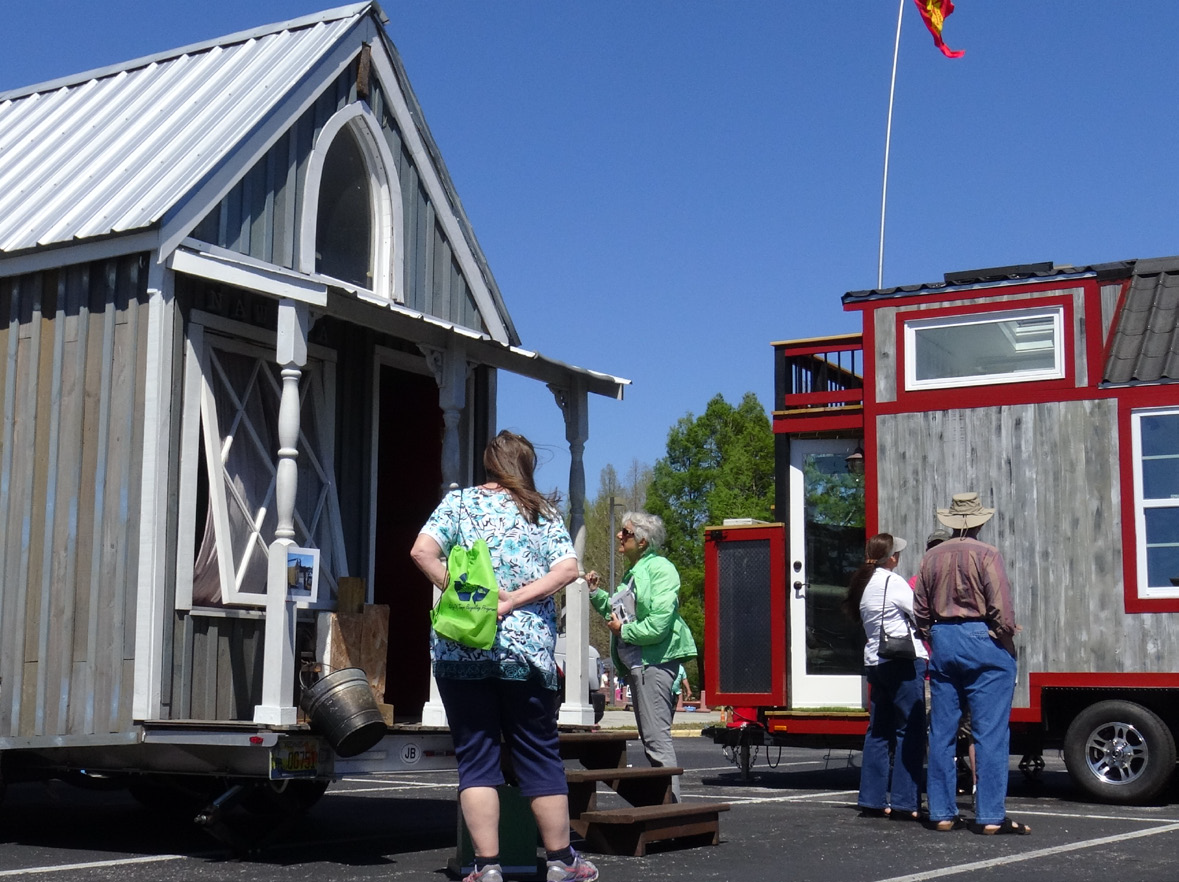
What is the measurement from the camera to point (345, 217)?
33.1ft

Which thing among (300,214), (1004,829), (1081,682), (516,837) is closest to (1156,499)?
(1081,682)

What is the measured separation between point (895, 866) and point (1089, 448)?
5.64m

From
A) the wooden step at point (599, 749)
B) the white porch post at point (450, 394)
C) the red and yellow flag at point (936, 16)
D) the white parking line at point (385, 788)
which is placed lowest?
the white parking line at point (385, 788)

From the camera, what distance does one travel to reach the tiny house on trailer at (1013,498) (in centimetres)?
1131

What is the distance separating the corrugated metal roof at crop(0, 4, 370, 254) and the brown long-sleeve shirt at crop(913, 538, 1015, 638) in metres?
4.70

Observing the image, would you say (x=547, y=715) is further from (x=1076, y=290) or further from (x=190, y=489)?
(x=1076, y=290)

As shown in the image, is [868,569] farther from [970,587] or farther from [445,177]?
[445,177]

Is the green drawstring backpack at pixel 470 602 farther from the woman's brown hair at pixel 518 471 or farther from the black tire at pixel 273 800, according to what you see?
the black tire at pixel 273 800

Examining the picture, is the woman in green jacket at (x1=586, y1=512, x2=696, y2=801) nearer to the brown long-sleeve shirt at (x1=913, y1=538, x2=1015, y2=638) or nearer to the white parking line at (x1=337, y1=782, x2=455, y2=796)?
the brown long-sleeve shirt at (x1=913, y1=538, x2=1015, y2=638)

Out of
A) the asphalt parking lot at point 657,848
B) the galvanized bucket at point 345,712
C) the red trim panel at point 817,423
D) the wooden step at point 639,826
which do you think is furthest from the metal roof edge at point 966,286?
the galvanized bucket at point 345,712

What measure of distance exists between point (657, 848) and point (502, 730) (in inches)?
76.9

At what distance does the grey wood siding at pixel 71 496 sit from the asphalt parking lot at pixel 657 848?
81 centimetres

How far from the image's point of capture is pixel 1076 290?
472 inches

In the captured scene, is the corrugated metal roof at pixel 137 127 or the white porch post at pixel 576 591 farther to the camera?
the white porch post at pixel 576 591
